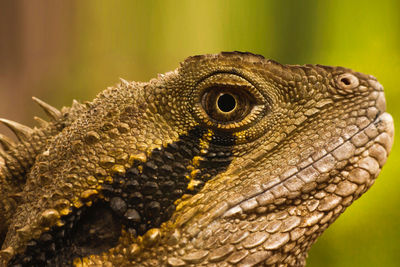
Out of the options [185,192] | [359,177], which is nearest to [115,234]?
[185,192]

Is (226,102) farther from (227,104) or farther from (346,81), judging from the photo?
(346,81)

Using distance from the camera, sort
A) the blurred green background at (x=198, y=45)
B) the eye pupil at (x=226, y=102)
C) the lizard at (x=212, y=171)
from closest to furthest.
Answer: the lizard at (x=212, y=171)
the eye pupil at (x=226, y=102)
the blurred green background at (x=198, y=45)

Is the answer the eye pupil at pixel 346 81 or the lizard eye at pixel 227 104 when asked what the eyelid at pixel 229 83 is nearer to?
the lizard eye at pixel 227 104

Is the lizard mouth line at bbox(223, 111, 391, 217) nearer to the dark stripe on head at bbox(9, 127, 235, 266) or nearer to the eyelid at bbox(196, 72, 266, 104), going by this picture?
the dark stripe on head at bbox(9, 127, 235, 266)

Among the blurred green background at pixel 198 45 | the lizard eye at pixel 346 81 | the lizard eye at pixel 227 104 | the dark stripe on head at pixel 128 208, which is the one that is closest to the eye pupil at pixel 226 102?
the lizard eye at pixel 227 104

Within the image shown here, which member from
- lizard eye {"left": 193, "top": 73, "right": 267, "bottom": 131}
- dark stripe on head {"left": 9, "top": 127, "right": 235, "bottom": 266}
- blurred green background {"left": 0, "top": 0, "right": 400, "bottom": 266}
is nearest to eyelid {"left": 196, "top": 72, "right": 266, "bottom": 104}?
lizard eye {"left": 193, "top": 73, "right": 267, "bottom": 131}

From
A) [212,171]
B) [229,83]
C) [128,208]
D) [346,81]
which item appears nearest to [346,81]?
[346,81]

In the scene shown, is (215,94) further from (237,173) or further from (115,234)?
(115,234)
